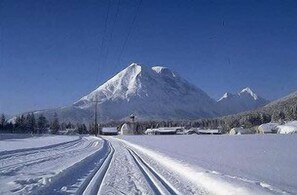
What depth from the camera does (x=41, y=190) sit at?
1296 centimetres

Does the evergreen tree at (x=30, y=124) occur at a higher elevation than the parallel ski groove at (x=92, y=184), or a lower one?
higher

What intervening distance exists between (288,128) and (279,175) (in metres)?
100

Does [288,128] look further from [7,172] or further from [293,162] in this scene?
[7,172]

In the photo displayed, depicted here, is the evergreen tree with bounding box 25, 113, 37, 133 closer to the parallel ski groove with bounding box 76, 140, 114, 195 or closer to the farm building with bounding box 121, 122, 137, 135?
the farm building with bounding box 121, 122, 137, 135

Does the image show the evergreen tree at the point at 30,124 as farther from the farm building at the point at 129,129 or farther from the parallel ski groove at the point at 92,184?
the parallel ski groove at the point at 92,184

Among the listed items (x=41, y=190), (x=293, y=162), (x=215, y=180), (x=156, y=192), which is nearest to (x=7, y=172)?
(x=41, y=190)

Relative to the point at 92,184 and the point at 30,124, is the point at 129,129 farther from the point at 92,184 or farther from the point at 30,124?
the point at 92,184

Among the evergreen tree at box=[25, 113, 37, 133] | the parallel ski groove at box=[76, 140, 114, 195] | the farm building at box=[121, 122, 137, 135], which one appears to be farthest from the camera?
the farm building at box=[121, 122, 137, 135]

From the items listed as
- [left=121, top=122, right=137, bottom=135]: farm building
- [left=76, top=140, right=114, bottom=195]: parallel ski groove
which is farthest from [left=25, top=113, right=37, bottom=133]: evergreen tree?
[left=76, top=140, right=114, bottom=195]: parallel ski groove

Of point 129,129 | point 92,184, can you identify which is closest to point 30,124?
point 129,129

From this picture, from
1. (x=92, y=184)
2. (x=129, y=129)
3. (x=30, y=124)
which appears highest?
(x=30, y=124)

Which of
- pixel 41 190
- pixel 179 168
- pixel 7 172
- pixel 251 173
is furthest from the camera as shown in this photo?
pixel 179 168

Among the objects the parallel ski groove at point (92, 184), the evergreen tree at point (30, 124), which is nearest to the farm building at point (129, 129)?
the evergreen tree at point (30, 124)

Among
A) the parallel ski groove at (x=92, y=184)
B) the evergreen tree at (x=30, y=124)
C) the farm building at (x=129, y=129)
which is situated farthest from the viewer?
the farm building at (x=129, y=129)
